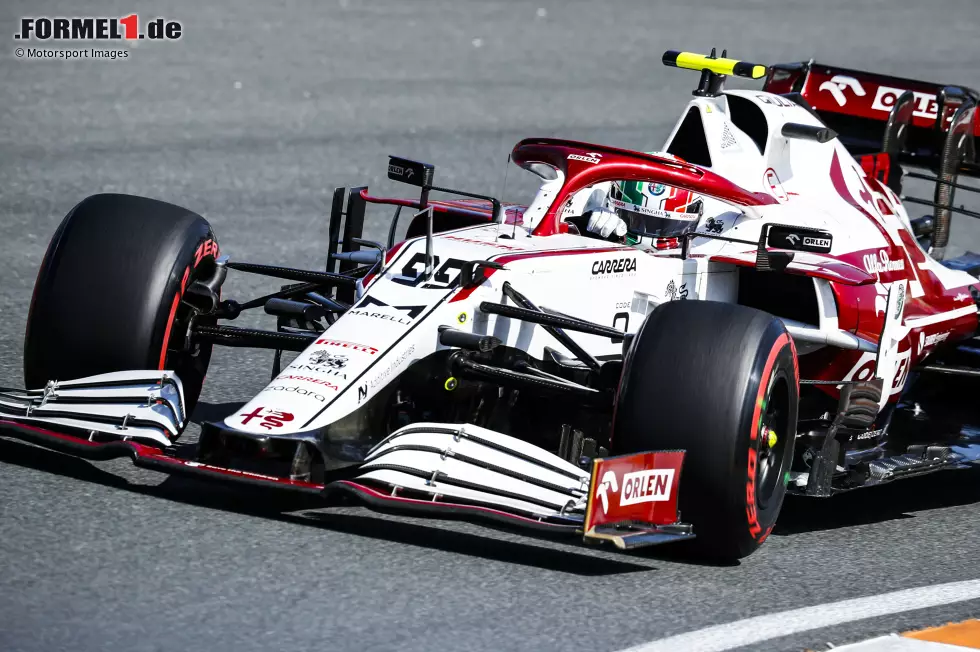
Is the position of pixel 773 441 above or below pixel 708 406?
below

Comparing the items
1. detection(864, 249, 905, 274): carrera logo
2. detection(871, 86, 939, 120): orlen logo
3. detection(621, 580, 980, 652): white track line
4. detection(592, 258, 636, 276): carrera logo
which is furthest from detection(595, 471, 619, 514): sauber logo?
detection(871, 86, 939, 120): orlen logo

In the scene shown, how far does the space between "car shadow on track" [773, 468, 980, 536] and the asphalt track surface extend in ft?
0.06

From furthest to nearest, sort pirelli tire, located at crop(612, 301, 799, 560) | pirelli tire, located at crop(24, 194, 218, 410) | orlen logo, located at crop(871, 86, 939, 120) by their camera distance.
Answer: orlen logo, located at crop(871, 86, 939, 120)
pirelli tire, located at crop(24, 194, 218, 410)
pirelli tire, located at crop(612, 301, 799, 560)

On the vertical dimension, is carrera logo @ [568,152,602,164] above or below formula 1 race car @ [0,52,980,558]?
above

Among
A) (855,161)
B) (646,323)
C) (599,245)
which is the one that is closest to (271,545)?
(646,323)

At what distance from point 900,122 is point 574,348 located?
12.6 ft

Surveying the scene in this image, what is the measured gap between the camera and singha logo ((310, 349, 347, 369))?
638cm

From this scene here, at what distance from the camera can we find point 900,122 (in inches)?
385

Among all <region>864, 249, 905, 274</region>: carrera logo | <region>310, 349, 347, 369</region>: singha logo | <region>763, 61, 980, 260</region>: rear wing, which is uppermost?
<region>763, 61, 980, 260</region>: rear wing


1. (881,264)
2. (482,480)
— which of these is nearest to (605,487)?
(482,480)

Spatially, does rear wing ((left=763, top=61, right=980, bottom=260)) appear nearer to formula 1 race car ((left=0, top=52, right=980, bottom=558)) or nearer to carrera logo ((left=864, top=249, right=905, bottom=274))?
formula 1 race car ((left=0, top=52, right=980, bottom=558))

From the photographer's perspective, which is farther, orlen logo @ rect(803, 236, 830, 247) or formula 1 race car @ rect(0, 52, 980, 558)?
orlen logo @ rect(803, 236, 830, 247)

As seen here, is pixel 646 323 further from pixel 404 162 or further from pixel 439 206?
pixel 439 206

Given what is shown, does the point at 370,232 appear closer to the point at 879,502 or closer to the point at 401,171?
the point at 401,171
